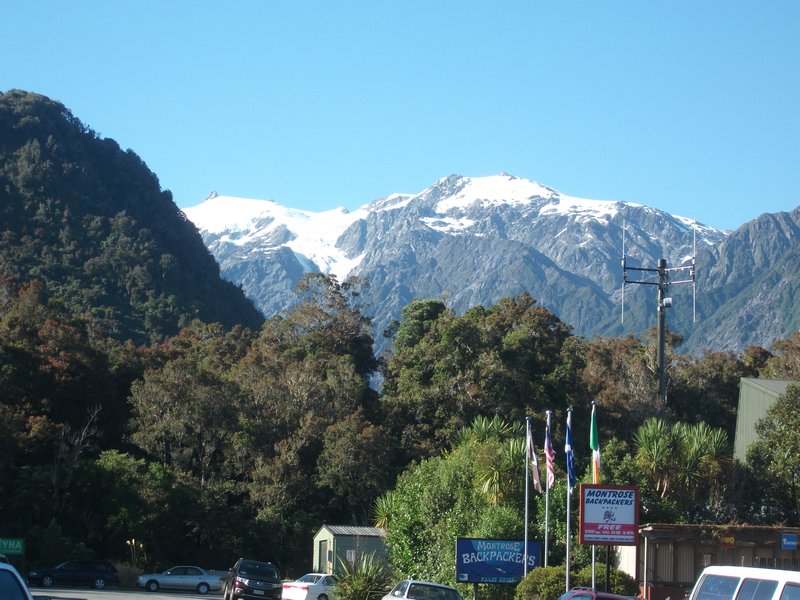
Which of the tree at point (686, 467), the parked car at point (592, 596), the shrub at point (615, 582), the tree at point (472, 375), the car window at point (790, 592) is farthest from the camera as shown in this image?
the tree at point (472, 375)

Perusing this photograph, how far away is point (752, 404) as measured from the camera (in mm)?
46531

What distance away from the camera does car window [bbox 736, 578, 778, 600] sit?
1197 centimetres

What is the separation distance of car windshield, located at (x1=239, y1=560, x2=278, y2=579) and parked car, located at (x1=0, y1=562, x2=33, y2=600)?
24028 millimetres

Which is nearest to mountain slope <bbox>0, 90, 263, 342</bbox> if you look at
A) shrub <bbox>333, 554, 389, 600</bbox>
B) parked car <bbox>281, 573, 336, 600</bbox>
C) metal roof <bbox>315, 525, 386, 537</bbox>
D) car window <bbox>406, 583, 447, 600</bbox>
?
metal roof <bbox>315, 525, 386, 537</bbox>

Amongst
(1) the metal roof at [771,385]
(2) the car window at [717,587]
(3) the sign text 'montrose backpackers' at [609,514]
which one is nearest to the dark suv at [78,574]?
(3) the sign text 'montrose backpackers' at [609,514]

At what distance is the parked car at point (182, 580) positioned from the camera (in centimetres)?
4494

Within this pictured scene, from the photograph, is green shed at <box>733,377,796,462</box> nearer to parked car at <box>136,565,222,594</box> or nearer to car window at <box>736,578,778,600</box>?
parked car at <box>136,565,222,594</box>

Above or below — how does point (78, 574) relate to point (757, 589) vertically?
below

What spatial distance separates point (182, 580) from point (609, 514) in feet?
82.9

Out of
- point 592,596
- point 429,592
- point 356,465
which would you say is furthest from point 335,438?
point 592,596

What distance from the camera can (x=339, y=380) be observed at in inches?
2333

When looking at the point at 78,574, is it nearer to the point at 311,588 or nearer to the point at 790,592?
the point at 311,588

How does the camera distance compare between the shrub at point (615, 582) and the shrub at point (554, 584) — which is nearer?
the shrub at point (554, 584)

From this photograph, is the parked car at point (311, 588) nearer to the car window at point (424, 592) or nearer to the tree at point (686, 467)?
the car window at point (424, 592)
